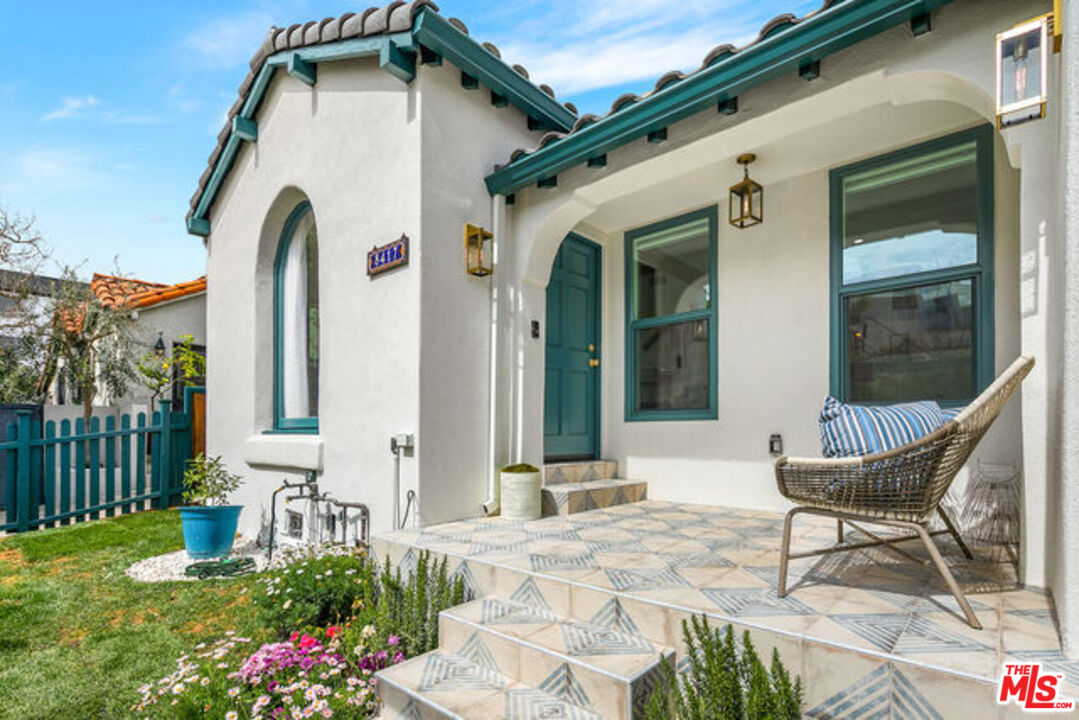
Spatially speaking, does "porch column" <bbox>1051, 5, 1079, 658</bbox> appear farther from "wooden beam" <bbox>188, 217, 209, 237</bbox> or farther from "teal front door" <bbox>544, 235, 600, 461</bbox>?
"wooden beam" <bbox>188, 217, 209, 237</bbox>

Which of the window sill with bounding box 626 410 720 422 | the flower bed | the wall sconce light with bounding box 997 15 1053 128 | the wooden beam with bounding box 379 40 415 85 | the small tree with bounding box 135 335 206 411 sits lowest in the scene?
the flower bed

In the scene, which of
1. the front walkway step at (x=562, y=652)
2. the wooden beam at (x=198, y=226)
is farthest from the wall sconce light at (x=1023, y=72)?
the wooden beam at (x=198, y=226)

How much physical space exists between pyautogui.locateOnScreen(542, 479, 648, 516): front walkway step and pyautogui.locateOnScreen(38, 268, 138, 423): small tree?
832 centimetres

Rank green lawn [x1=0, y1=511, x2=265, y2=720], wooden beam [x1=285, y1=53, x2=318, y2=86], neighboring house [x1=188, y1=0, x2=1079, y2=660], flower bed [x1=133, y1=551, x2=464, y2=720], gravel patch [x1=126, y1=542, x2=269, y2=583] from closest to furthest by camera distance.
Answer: flower bed [x1=133, y1=551, x2=464, y2=720]
green lawn [x1=0, y1=511, x2=265, y2=720]
neighboring house [x1=188, y1=0, x2=1079, y2=660]
gravel patch [x1=126, y1=542, x2=269, y2=583]
wooden beam [x1=285, y1=53, x2=318, y2=86]

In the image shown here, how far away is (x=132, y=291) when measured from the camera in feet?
33.0

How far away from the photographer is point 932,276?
3.56m

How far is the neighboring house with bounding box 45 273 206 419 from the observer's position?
9.38 m

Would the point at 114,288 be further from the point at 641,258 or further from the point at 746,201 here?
the point at 746,201

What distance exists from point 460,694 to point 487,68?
4092mm

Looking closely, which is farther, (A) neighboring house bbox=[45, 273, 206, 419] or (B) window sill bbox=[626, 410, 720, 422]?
(A) neighboring house bbox=[45, 273, 206, 419]

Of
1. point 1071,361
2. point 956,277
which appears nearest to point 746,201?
point 956,277

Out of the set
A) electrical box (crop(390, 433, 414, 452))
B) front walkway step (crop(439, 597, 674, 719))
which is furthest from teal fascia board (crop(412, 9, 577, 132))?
front walkway step (crop(439, 597, 674, 719))

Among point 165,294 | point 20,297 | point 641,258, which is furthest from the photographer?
point 165,294

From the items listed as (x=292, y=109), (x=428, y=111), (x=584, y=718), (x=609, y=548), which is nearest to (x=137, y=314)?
(x=292, y=109)
